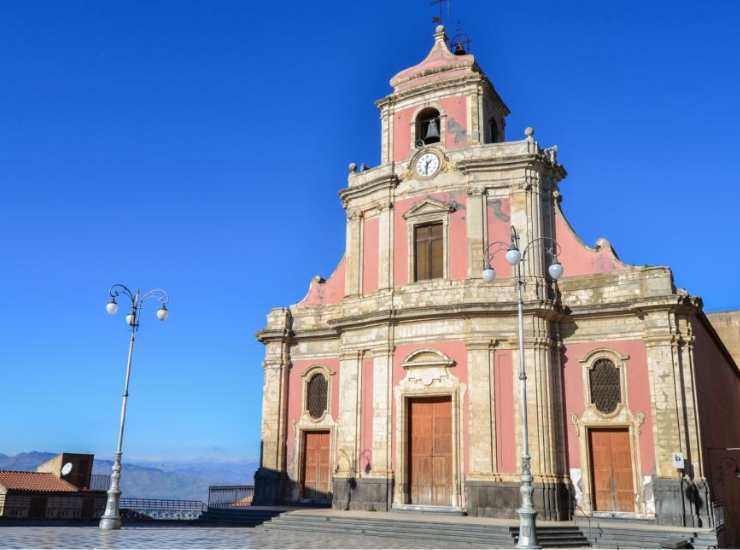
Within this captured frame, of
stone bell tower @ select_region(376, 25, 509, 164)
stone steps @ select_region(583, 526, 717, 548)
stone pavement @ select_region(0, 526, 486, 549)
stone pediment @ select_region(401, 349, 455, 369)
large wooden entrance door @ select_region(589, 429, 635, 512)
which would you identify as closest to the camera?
stone pavement @ select_region(0, 526, 486, 549)

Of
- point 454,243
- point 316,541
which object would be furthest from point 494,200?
point 316,541

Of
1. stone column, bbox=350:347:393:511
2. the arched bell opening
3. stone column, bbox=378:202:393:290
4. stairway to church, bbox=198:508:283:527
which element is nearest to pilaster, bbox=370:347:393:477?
stone column, bbox=350:347:393:511

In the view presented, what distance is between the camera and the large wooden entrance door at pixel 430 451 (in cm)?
2123

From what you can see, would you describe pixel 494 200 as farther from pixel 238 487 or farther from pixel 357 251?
pixel 238 487

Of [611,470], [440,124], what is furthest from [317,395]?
[440,124]

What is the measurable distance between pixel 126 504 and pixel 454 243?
18528mm

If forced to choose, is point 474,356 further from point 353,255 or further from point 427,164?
point 427,164

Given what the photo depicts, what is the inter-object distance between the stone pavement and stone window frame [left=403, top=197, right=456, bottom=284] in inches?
352

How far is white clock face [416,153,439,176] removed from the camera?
24.1m

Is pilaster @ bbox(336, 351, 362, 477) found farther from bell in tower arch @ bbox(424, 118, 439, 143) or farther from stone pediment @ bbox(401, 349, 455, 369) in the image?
bell in tower arch @ bbox(424, 118, 439, 143)

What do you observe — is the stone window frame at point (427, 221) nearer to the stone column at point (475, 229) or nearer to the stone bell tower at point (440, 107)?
the stone column at point (475, 229)

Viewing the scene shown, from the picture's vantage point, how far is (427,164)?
24.2 metres

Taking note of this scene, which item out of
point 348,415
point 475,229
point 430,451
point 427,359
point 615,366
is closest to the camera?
point 615,366

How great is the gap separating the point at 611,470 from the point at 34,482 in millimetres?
23290
